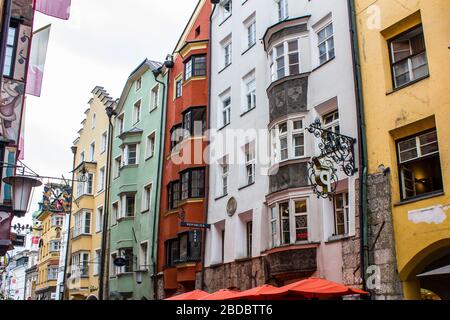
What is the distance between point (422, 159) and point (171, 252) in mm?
16055

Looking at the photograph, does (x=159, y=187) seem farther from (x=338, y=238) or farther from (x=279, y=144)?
(x=338, y=238)

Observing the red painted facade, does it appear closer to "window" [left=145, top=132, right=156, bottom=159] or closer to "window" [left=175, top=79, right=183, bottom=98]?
"window" [left=175, top=79, right=183, bottom=98]

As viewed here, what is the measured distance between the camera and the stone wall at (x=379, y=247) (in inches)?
563

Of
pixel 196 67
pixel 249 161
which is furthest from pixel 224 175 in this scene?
pixel 196 67

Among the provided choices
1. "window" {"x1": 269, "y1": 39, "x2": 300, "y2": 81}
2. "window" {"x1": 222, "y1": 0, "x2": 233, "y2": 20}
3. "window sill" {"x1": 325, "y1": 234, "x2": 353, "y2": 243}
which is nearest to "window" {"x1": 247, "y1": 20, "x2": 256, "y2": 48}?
"window" {"x1": 222, "y1": 0, "x2": 233, "y2": 20}

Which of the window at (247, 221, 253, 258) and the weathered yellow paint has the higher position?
the weathered yellow paint

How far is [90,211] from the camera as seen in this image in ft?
130

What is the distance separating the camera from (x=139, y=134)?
34.2 metres

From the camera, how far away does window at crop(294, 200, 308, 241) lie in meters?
17.8

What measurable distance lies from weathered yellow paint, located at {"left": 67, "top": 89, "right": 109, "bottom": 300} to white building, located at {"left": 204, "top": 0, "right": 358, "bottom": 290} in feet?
52.5

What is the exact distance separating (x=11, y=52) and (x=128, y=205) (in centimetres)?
1698

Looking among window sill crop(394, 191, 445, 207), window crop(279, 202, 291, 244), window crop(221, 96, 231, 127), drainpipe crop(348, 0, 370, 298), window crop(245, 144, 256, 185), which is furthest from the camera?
window crop(221, 96, 231, 127)

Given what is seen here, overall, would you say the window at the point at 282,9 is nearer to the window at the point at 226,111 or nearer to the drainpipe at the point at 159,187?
the window at the point at 226,111
